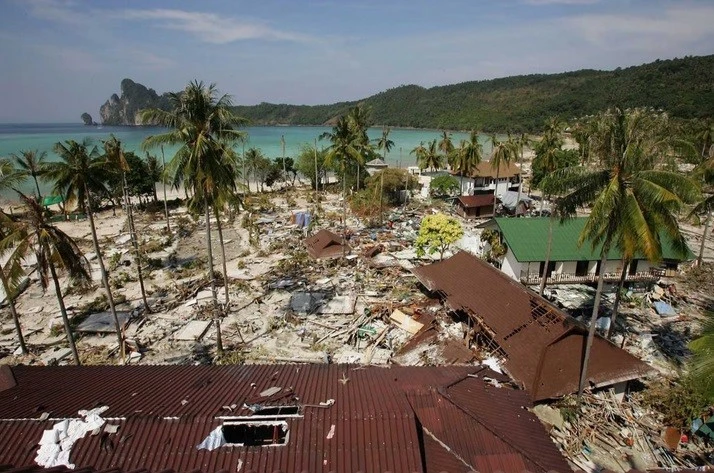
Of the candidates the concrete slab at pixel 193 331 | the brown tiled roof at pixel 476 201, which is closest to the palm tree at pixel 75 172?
the concrete slab at pixel 193 331

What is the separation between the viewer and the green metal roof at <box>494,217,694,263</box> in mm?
26969

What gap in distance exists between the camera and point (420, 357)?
758 inches

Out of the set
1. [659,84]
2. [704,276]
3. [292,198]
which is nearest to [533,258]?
[704,276]

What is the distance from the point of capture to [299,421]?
10203 mm

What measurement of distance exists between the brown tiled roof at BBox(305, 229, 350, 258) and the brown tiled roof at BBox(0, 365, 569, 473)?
1960 centimetres

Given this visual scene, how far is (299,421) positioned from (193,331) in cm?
1419

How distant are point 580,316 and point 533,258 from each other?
15.1 feet

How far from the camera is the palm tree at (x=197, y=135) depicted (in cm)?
1770

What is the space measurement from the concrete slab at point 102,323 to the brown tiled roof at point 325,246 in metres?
14.1

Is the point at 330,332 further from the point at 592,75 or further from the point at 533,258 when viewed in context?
the point at 592,75

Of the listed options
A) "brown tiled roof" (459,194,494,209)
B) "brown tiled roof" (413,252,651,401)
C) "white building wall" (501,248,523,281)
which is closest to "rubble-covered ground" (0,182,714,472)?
"brown tiled roof" (413,252,651,401)

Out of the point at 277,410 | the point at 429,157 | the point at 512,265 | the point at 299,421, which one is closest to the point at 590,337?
the point at 299,421

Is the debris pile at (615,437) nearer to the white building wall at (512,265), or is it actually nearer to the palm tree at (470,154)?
the white building wall at (512,265)

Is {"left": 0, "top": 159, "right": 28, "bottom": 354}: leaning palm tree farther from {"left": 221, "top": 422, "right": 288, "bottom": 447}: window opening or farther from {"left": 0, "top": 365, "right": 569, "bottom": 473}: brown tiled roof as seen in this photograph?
{"left": 221, "top": 422, "right": 288, "bottom": 447}: window opening
